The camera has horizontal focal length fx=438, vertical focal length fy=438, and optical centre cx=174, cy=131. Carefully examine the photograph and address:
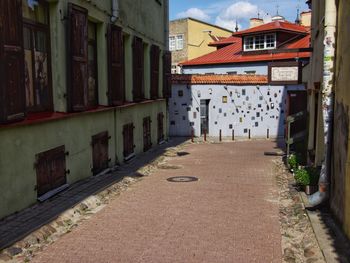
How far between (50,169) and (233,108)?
15.1 m

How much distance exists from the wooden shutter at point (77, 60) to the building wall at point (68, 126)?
14 centimetres

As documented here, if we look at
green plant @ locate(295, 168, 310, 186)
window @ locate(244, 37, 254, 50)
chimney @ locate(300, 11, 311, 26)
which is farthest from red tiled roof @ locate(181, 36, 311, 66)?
green plant @ locate(295, 168, 310, 186)

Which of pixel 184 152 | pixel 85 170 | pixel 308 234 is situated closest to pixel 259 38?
pixel 184 152

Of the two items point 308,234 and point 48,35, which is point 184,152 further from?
point 308,234

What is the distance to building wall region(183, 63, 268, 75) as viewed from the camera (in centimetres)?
2725

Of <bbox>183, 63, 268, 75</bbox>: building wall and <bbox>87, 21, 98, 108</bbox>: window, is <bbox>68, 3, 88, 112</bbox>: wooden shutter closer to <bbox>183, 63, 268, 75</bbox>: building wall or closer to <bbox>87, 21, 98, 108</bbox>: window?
<bbox>87, 21, 98, 108</bbox>: window

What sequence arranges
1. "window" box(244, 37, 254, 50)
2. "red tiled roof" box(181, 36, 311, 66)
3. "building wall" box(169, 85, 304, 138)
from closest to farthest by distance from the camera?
1. "building wall" box(169, 85, 304, 138)
2. "red tiled roof" box(181, 36, 311, 66)
3. "window" box(244, 37, 254, 50)

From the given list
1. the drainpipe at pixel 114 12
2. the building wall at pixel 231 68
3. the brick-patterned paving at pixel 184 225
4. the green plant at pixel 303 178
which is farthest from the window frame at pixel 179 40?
the green plant at pixel 303 178

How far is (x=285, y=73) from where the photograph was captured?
1348 cm

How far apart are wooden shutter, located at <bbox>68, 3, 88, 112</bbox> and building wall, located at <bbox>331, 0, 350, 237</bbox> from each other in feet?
17.4

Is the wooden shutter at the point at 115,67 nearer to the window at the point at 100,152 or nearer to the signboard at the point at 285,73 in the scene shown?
the window at the point at 100,152

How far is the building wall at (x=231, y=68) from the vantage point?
27.3 metres

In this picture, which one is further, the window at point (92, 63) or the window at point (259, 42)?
the window at point (259, 42)

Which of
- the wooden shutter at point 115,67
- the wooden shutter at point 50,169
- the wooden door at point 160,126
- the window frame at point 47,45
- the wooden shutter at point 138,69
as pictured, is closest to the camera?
the wooden shutter at point 50,169
